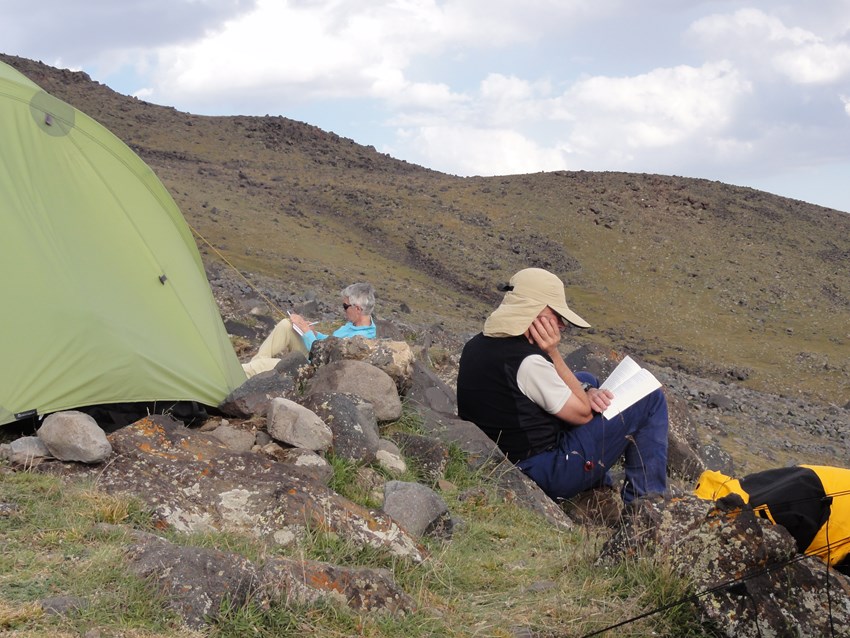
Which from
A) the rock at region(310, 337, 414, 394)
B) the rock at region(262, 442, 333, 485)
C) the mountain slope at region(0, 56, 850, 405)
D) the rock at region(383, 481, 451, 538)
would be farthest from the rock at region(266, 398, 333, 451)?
the mountain slope at region(0, 56, 850, 405)

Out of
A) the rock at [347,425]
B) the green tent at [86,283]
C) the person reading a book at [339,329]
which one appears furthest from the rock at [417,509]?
the person reading a book at [339,329]

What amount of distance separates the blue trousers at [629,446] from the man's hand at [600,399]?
0.08 m

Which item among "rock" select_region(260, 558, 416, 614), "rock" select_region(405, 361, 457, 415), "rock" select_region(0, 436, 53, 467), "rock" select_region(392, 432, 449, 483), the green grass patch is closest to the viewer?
the green grass patch

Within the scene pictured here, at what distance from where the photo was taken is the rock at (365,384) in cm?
677

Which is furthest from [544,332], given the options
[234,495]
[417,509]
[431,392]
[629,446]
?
[431,392]

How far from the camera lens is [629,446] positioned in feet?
19.5

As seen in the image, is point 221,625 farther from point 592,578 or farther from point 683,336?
point 683,336

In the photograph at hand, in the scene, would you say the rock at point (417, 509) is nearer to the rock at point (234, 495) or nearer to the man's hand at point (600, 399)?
the rock at point (234, 495)

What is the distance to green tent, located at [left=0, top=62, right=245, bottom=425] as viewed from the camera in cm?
576

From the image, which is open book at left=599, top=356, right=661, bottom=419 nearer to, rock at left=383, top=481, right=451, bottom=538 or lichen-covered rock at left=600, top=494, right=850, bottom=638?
rock at left=383, top=481, right=451, bottom=538

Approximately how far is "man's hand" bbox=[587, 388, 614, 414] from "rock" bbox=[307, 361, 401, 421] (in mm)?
1629

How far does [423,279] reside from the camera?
1271 inches

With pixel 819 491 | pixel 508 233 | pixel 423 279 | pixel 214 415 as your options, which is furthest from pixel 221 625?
pixel 508 233

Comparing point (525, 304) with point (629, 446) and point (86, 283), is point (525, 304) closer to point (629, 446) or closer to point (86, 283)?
point (629, 446)
